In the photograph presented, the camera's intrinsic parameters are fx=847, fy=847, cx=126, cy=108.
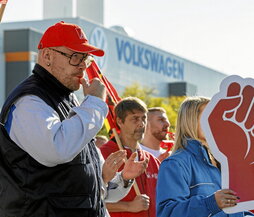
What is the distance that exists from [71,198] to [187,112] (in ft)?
3.69

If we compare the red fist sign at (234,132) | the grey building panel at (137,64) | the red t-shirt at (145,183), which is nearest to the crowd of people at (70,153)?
the red fist sign at (234,132)

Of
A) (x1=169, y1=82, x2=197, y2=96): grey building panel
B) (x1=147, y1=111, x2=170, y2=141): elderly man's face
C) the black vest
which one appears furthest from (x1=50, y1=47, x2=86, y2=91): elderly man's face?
(x1=169, y1=82, x2=197, y2=96): grey building panel

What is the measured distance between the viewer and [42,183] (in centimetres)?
456

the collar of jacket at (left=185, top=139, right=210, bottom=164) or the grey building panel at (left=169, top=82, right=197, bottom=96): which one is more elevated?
the collar of jacket at (left=185, top=139, right=210, bottom=164)

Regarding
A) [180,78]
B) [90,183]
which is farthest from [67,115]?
[180,78]

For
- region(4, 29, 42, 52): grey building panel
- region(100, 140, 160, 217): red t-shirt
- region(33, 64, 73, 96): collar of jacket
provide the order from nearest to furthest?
region(33, 64, 73, 96): collar of jacket < region(100, 140, 160, 217): red t-shirt < region(4, 29, 42, 52): grey building panel

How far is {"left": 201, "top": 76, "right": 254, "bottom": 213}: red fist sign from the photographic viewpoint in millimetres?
4891

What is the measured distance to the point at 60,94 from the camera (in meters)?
4.83

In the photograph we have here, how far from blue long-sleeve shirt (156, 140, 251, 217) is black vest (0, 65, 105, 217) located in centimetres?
55

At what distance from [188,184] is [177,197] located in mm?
141

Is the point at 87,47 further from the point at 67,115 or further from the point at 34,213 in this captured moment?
the point at 34,213

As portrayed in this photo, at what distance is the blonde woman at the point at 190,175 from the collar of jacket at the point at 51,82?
0.86 meters

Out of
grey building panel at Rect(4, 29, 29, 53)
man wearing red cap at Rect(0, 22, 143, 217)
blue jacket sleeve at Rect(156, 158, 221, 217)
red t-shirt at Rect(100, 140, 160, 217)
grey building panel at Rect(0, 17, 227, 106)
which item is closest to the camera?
man wearing red cap at Rect(0, 22, 143, 217)

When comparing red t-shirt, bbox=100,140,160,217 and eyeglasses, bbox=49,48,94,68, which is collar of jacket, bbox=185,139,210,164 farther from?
red t-shirt, bbox=100,140,160,217
